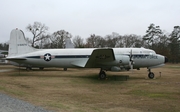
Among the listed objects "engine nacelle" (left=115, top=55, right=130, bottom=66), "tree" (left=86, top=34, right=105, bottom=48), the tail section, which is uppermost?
"tree" (left=86, top=34, right=105, bottom=48)

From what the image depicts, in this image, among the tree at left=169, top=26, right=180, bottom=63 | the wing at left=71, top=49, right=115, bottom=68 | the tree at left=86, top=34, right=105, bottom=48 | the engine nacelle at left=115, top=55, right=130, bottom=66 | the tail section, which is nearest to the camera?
the wing at left=71, top=49, right=115, bottom=68

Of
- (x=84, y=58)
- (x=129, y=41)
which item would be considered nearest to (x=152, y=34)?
(x=129, y=41)

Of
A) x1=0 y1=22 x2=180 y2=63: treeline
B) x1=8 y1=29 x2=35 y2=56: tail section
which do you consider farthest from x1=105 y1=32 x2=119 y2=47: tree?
x1=8 y1=29 x2=35 y2=56: tail section

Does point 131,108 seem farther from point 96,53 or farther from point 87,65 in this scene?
point 87,65

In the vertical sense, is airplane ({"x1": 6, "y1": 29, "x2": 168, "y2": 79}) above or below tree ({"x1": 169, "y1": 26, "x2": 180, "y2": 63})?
below

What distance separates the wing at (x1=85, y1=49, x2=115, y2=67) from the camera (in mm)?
15583

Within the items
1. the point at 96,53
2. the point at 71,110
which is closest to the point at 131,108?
the point at 71,110

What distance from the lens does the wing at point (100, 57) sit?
51.1ft

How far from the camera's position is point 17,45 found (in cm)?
2038

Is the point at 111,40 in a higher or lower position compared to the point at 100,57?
higher

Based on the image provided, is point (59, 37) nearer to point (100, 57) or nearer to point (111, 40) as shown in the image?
point (111, 40)

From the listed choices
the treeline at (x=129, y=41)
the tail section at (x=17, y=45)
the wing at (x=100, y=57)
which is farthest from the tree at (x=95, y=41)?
the wing at (x=100, y=57)

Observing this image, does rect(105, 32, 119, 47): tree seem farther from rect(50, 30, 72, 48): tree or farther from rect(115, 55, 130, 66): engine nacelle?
rect(115, 55, 130, 66): engine nacelle

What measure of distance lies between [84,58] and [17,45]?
735 cm
